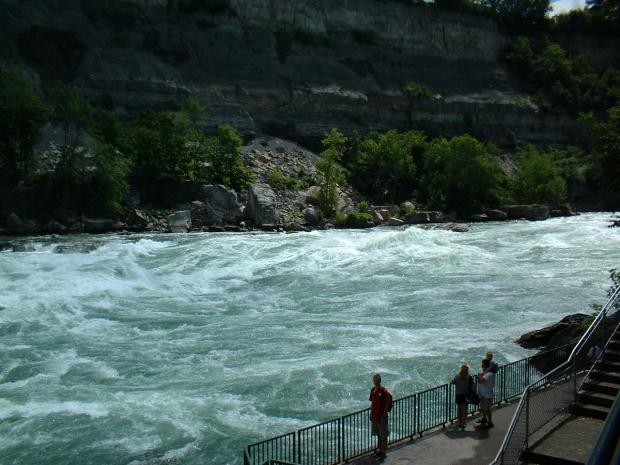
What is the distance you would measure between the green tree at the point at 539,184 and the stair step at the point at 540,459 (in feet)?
189

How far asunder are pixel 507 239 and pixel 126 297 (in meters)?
25.1

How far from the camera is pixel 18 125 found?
152 ft

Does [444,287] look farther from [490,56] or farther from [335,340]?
[490,56]

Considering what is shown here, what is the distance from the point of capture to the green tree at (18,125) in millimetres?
46094

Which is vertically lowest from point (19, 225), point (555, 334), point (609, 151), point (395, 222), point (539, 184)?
point (555, 334)

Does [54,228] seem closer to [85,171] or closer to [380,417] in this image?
[85,171]

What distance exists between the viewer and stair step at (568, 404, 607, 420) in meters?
10.9

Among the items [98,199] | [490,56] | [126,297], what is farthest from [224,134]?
[490,56]

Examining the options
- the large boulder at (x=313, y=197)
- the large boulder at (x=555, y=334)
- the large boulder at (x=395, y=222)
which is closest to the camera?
the large boulder at (x=555, y=334)

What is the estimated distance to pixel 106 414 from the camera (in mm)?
13695

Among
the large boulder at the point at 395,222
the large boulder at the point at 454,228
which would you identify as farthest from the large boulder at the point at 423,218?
the large boulder at the point at 454,228

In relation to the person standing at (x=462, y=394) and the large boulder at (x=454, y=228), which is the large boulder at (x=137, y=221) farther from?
the person standing at (x=462, y=394)

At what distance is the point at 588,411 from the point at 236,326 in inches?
499

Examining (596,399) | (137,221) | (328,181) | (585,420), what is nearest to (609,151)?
(596,399)
